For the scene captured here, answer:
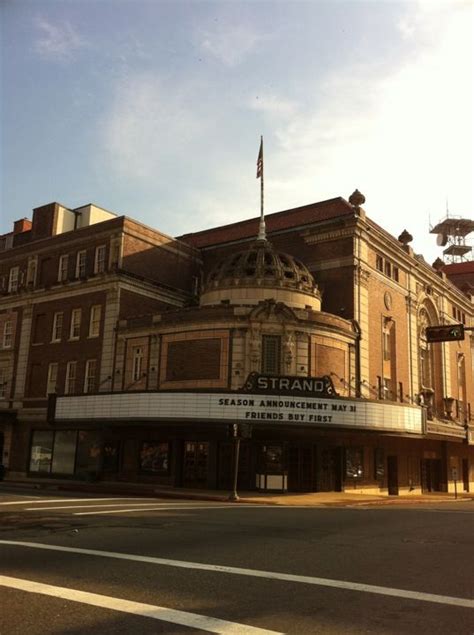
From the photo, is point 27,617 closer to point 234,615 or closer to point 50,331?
point 234,615

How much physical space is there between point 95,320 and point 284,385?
16170 mm

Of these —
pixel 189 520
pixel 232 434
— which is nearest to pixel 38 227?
pixel 232 434

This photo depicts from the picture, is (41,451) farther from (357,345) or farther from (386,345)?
(386,345)

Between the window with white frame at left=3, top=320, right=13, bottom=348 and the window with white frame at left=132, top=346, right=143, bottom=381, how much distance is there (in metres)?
12.9

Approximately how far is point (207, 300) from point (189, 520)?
23.7 meters

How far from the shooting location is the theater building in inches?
1256

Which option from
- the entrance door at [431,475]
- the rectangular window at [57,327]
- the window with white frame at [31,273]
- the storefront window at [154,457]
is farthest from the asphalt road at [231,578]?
the window with white frame at [31,273]

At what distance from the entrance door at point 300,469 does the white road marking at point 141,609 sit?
86.0 feet

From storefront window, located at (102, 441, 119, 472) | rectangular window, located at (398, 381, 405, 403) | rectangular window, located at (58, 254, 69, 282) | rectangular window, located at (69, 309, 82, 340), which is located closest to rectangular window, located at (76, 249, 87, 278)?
rectangular window, located at (58, 254, 69, 282)

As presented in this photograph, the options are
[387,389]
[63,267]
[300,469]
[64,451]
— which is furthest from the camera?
[63,267]

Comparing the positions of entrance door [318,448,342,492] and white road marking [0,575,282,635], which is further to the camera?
entrance door [318,448,342,492]

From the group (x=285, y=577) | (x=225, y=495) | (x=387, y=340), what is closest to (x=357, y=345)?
(x=387, y=340)

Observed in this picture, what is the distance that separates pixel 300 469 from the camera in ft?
111

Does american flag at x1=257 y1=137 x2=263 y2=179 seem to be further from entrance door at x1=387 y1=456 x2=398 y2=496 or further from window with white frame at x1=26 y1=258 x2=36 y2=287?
entrance door at x1=387 y1=456 x2=398 y2=496
